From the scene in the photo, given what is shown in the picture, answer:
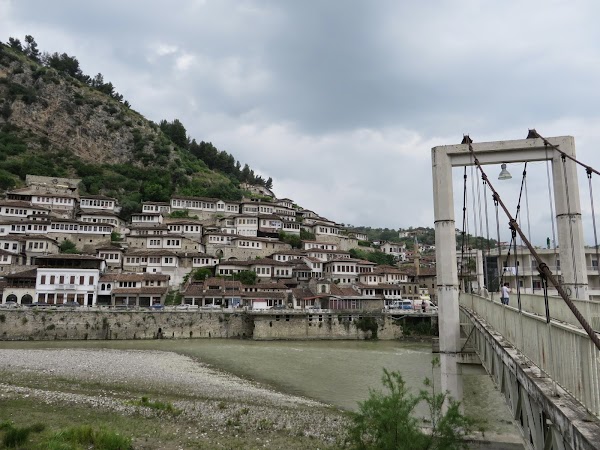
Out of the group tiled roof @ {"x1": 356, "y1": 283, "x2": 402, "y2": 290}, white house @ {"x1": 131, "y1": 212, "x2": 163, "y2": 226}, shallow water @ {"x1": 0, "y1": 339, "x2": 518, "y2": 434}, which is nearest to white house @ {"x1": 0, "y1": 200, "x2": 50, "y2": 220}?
white house @ {"x1": 131, "y1": 212, "x2": 163, "y2": 226}

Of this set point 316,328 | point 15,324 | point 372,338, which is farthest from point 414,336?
point 15,324

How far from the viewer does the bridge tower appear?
44.1 ft

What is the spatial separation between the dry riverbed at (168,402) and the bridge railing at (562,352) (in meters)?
8.46

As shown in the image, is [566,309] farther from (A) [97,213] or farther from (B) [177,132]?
(B) [177,132]

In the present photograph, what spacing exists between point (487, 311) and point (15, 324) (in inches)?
1697

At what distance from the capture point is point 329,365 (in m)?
29.2

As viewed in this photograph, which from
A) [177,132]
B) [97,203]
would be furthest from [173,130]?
[97,203]

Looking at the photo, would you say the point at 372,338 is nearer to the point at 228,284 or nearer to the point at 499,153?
the point at 228,284

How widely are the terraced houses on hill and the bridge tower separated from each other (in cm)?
3537

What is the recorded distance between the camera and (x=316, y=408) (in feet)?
58.2

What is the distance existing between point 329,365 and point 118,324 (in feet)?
78.3

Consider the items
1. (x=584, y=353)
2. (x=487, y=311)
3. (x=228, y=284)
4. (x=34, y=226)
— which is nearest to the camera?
(x=584, y=353)

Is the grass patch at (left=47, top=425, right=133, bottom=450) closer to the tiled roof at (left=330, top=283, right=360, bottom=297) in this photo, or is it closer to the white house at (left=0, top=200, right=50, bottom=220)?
the tiled roof at (left=330, top=283, right=360, bottom=297)

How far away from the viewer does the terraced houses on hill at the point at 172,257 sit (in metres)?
48.2
